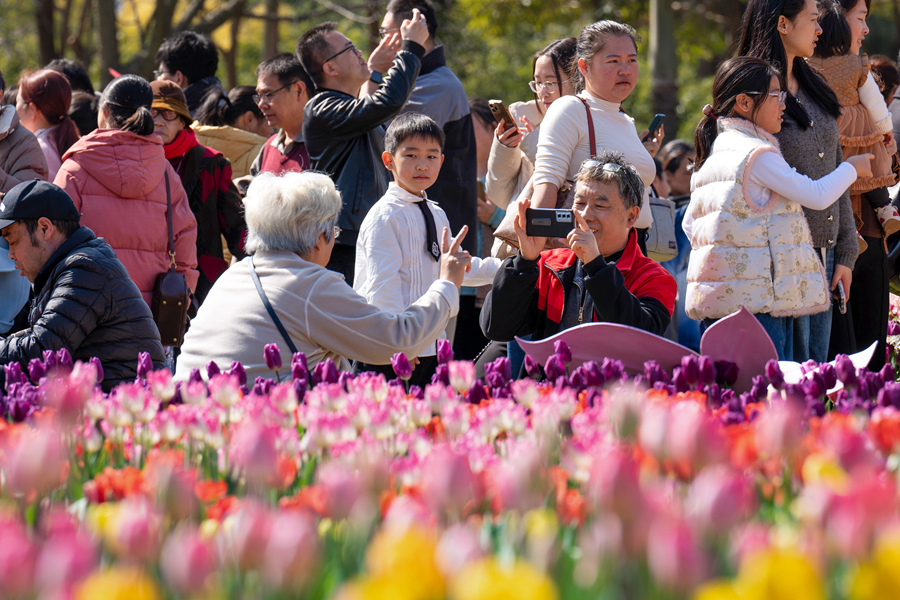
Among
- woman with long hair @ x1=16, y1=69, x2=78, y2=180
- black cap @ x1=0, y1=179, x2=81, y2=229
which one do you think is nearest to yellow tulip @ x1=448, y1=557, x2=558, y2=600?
black cap @ x1=0, y1=179, x2=81, y2=229

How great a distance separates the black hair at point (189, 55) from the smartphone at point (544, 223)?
4.09 meters

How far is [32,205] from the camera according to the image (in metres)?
4.22

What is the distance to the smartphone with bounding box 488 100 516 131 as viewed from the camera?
17.7 feet

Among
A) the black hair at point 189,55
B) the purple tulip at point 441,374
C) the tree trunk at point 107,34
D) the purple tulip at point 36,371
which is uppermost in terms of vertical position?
the tree trunk at point 107,34

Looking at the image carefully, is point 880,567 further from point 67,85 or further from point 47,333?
point 67,85

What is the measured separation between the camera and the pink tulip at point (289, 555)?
1.19 m

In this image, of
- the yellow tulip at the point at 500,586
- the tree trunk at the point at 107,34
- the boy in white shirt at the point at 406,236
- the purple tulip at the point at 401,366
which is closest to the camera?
the yellow tulip at the point at 500,586

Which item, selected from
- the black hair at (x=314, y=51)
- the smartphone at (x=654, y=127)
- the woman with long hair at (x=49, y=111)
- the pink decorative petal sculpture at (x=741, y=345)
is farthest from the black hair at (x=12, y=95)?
the pink decorative petal sculpture at (x=741, y=345)

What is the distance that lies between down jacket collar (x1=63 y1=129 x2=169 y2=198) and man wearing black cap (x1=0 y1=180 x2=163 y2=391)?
106 centimetres

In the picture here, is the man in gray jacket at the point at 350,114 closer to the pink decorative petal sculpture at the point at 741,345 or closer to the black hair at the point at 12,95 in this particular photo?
the black hair at the point at 12,95

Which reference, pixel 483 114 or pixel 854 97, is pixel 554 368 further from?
pixel 483 114

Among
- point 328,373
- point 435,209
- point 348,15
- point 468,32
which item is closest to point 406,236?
point 435,209

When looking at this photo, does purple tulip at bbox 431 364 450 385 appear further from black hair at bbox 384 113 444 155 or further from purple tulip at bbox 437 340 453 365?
black hair at bbox 384 113 444 155

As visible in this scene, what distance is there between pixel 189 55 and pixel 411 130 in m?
3.16
